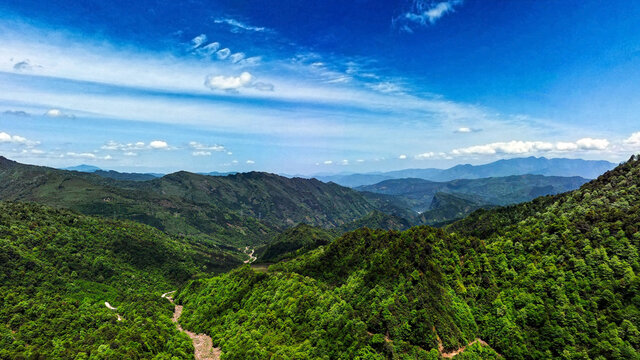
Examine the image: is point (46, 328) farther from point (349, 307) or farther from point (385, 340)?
point (385, 340)

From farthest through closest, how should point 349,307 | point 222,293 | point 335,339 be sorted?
point 222,293 < point 349,307 < point 335,339

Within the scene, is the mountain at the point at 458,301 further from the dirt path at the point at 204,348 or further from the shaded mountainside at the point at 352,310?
the dirt path at the point at 204,348

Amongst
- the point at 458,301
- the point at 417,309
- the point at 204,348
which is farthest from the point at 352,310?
the point at 204,348

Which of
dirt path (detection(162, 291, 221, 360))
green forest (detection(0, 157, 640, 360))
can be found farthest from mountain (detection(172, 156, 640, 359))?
dirt path (detection(162, 291, 221, 360))

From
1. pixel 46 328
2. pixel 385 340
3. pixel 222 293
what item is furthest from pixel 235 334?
pixel 46 328

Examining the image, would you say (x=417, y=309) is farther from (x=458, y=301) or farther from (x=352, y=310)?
(x=458, y=301)

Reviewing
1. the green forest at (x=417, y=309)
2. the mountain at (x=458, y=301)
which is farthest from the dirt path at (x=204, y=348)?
the mountain at (x=458, y=301)

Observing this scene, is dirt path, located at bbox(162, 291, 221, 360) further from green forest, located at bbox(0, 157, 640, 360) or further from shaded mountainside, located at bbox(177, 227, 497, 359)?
shaded mountainside, located at bbox(177, 227, 497, 359)

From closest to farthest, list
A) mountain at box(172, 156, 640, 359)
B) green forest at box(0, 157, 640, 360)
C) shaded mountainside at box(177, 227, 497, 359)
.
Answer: shaded mountainside at box(177, 227, 497, 359), mountain at box(172, 156, 640, 359), green forest at box(0, 157, 640, 360)
